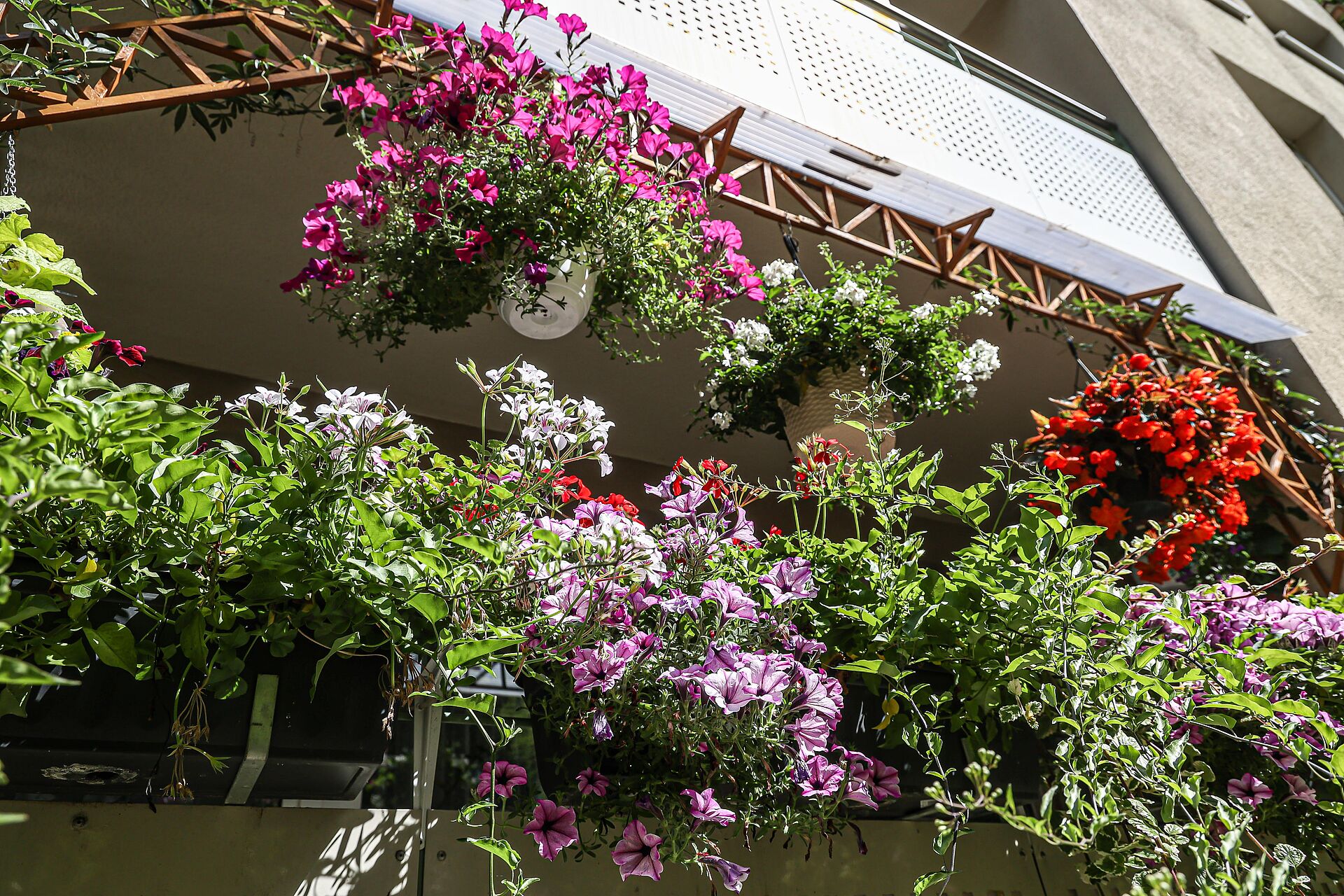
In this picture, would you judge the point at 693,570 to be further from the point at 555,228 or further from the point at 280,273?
the point at 280,273

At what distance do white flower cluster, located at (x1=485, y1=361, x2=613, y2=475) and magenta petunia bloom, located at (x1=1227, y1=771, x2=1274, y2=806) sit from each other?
3.75 feet

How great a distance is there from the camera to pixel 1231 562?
3377 mm

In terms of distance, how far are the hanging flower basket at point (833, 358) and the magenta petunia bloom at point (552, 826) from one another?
1.44 m

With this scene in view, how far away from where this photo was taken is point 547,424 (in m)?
1.17

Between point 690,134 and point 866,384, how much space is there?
3.14ft

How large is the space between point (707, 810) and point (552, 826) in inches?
7.0

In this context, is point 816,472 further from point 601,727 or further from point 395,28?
point 395,28

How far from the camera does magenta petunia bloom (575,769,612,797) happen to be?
1081 millimetres

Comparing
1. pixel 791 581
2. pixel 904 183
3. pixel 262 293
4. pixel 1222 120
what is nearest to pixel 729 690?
pixel 791 581

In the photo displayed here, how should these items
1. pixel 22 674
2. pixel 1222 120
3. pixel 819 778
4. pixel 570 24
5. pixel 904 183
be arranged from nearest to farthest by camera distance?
pixel 22 674
pixel 819 778
pixel 570 24
pixel 904 183
pixel 1222 120

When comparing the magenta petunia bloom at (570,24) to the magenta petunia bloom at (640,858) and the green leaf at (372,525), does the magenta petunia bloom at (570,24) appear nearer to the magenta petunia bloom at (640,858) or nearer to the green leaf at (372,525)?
the green leaf at (372,525)

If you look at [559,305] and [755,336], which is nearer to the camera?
[559,305]

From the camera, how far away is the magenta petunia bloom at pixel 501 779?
3.37ft

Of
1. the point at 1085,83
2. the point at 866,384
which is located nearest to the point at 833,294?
the point at 866,384
